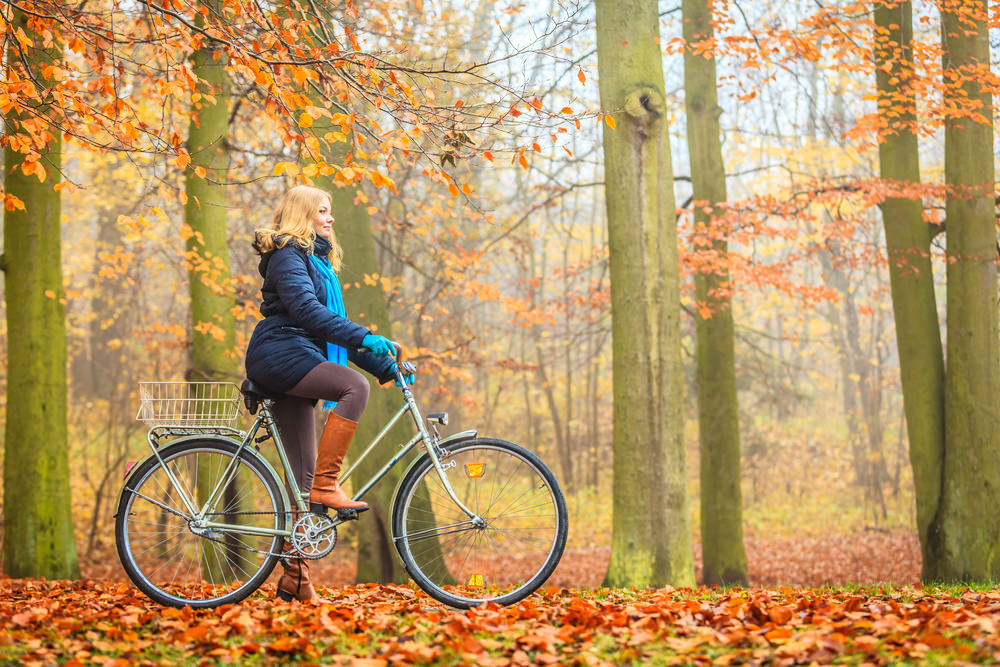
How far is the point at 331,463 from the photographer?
384 centimetres

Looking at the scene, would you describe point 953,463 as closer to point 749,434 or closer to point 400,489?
A: point 400,489

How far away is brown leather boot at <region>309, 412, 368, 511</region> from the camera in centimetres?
383

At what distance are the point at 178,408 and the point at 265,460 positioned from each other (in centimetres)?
49

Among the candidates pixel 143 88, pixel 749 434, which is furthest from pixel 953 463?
pixel 749 434

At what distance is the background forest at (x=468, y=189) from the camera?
16.7 feet

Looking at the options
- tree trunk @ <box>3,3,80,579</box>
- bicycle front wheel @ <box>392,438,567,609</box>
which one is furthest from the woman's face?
tree trunk @ <box>3,3,80,579</box>

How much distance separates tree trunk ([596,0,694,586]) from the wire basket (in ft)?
11.8

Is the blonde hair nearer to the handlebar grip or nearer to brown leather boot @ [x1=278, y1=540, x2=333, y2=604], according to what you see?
the handlebar grip

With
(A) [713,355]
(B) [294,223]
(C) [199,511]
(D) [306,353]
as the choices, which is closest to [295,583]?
(C) [199,511]

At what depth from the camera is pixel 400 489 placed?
3922mm

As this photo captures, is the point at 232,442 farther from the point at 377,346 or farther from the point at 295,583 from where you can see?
the point at 377,346

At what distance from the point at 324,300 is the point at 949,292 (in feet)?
23.3

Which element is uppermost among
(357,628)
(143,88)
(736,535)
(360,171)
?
(143,88)

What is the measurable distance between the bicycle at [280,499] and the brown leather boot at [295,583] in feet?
0.49
